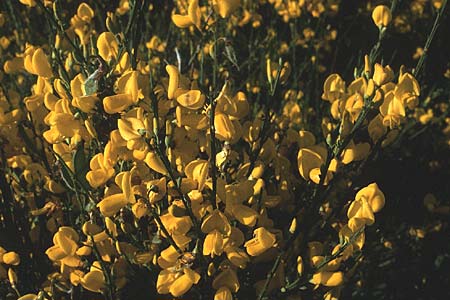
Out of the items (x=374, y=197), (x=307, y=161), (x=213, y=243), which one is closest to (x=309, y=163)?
(x=307, y=161)

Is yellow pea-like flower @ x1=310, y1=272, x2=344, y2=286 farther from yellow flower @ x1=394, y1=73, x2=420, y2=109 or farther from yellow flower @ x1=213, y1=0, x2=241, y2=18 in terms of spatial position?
yellow flower @ x1=213, y1=0, x2=241, y2=18

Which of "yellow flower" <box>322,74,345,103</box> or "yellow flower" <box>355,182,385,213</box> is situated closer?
"yellow flower" <box>355,182,385,213</box>

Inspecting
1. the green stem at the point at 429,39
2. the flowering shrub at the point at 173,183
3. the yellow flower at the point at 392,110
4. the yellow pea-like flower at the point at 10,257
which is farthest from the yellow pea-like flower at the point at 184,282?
the green stem at the point at 429,39

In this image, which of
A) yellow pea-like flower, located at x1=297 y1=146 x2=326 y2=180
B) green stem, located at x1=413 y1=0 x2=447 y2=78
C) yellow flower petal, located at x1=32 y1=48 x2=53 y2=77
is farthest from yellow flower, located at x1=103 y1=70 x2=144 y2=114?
green stem, located at x1=413 y1=0 x2=447 y2=78

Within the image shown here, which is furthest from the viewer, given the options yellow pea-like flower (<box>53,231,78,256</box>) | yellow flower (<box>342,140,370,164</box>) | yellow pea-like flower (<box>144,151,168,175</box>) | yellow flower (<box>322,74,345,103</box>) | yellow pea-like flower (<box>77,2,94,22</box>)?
yellow pea-like flower (<box>77,2,94,22</box>)

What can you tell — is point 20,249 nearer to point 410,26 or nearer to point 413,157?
point 413,157

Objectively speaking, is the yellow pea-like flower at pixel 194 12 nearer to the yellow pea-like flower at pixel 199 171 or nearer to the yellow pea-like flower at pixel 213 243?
the yellow pea-like flower at pixel 199 171

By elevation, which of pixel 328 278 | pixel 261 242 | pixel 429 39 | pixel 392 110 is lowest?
pixel 328 278

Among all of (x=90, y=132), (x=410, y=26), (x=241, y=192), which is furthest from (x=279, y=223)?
(x=410, y=26)

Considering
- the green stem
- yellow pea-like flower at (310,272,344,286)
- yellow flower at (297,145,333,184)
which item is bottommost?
yellow pea-like flower at (310,272,344,286)

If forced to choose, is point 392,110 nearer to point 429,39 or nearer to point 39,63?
point 429,39

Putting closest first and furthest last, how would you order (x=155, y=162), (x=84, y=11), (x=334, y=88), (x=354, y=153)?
1. (x=155, y=162)
2. (x=354, y=153)
3. (x=334, y=88)
4. (x=84, y=11)
